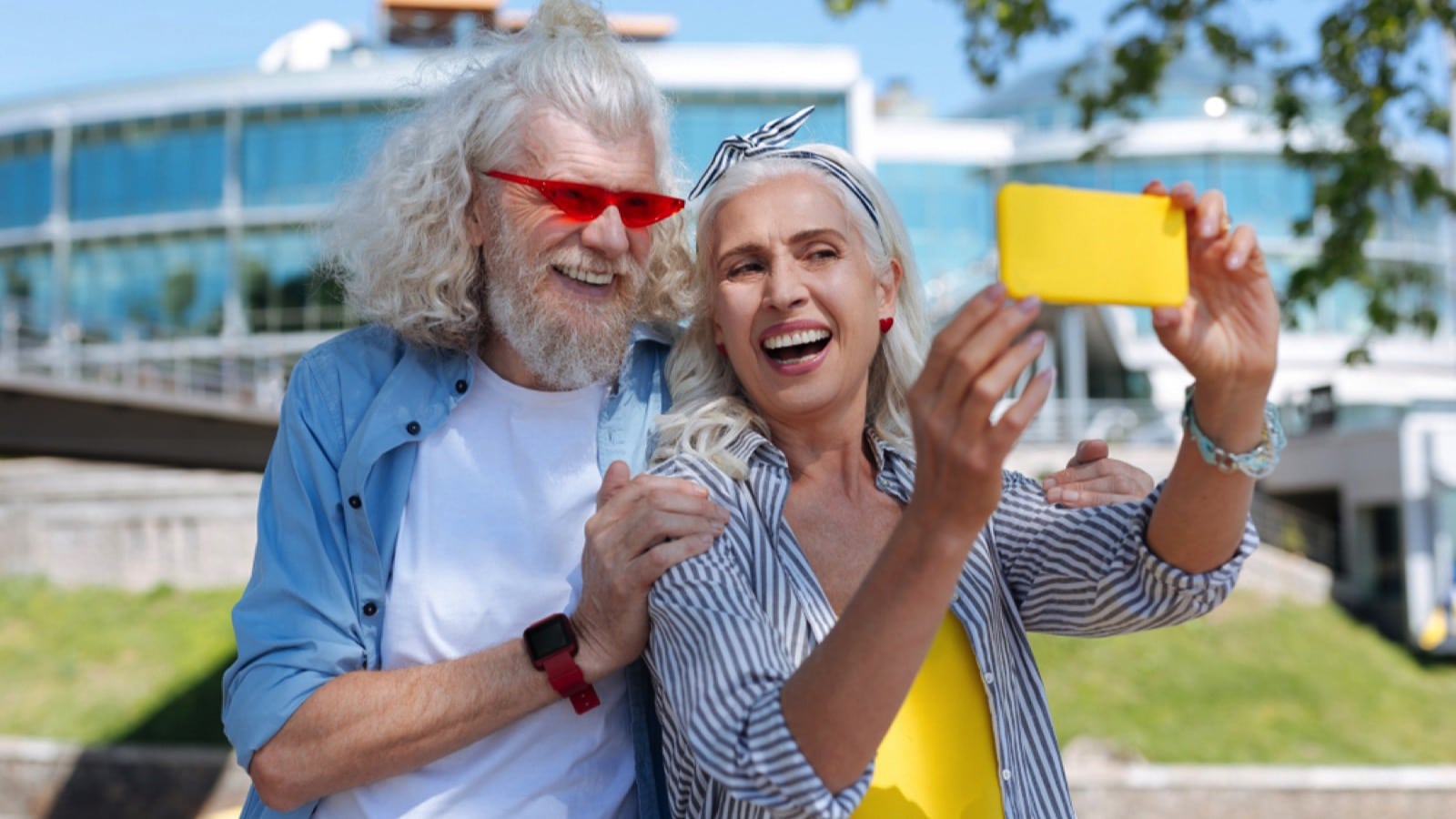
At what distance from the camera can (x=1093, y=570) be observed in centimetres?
252

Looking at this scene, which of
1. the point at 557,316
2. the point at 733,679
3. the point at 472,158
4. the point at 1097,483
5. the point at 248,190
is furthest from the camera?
the point at 248,190

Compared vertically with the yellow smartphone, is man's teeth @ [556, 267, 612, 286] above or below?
below

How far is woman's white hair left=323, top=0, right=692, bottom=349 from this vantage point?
3006 mm

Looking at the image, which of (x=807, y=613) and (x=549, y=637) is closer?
(x=807, y=613)

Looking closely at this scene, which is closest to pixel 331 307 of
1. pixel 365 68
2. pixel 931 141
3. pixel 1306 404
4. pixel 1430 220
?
pixel 365 68

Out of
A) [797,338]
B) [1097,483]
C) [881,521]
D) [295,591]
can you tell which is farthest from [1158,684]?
[295,591]

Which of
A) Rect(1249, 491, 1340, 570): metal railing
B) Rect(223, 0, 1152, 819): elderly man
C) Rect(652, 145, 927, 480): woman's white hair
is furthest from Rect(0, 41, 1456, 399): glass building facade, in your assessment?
Rect(652, 145, 927, 480): woman's white hair

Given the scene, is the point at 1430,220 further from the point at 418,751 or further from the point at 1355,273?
the point at 418,751

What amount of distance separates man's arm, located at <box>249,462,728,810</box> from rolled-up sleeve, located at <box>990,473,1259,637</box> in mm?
804

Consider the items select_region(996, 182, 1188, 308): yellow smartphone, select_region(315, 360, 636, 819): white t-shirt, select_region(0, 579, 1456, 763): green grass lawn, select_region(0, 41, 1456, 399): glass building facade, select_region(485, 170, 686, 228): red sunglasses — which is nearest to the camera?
select_region(996, 182, 1188, 308): yellow smartphone

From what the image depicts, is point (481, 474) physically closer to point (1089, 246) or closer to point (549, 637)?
point (549, 637)

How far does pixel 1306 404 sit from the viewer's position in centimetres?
2767

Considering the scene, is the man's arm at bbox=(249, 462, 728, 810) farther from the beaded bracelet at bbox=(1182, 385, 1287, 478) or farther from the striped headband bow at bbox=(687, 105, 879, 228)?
the beaded bracelet at bbox=(1182, 385, 1287, 478)

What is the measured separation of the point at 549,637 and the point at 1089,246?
1338 mm
